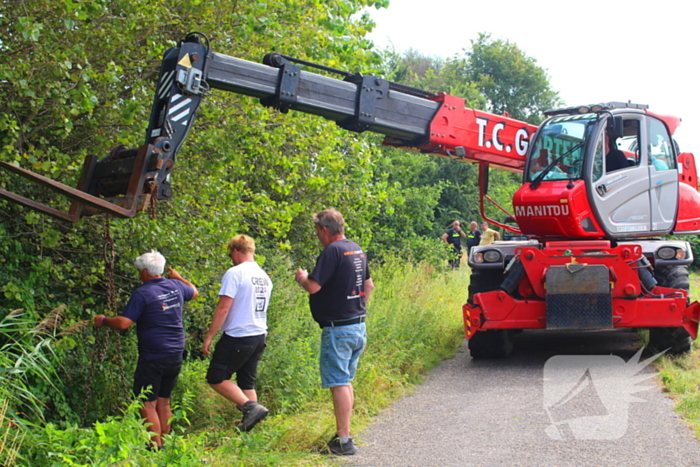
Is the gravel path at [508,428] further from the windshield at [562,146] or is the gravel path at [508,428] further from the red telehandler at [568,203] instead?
the windshield at [562,146]

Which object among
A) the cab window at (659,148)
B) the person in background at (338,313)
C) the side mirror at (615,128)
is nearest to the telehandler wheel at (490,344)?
the side mirror at (615,128)

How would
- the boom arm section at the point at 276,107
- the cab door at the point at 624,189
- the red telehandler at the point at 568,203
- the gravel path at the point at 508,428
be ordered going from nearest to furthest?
the boom arm section at the point at 276,107, the gravel path at the point at 508,428, the red telehandler at the point at 568,203, the cab door at the point at 624,189

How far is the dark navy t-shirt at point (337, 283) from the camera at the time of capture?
18.6 ft

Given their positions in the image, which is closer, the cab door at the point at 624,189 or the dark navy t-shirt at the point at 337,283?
the dark navy t-shirt at the point at 337,283

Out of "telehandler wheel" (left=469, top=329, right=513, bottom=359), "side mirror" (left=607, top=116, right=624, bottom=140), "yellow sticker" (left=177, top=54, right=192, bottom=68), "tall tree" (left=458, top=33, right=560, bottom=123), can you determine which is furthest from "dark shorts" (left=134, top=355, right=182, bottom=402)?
"tall tree" (left=458, top=33, right=560, bottom=123)

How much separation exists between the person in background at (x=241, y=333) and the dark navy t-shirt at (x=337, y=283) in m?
0.59

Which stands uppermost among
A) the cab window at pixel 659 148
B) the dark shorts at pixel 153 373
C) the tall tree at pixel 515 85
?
the tall tree at pixel 515 85

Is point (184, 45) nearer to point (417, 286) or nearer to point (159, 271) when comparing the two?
point (159, 271)

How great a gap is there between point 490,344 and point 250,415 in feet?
14.7

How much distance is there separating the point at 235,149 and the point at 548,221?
13.2 feet

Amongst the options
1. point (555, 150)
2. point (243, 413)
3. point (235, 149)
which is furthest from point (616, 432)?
point (235, 149)

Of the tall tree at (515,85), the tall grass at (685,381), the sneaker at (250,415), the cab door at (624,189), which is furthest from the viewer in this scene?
the tall tree at (515,85)

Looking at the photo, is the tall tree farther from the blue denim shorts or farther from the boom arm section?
A: the blue denim shorts

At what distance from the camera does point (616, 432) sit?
19.9 feet
